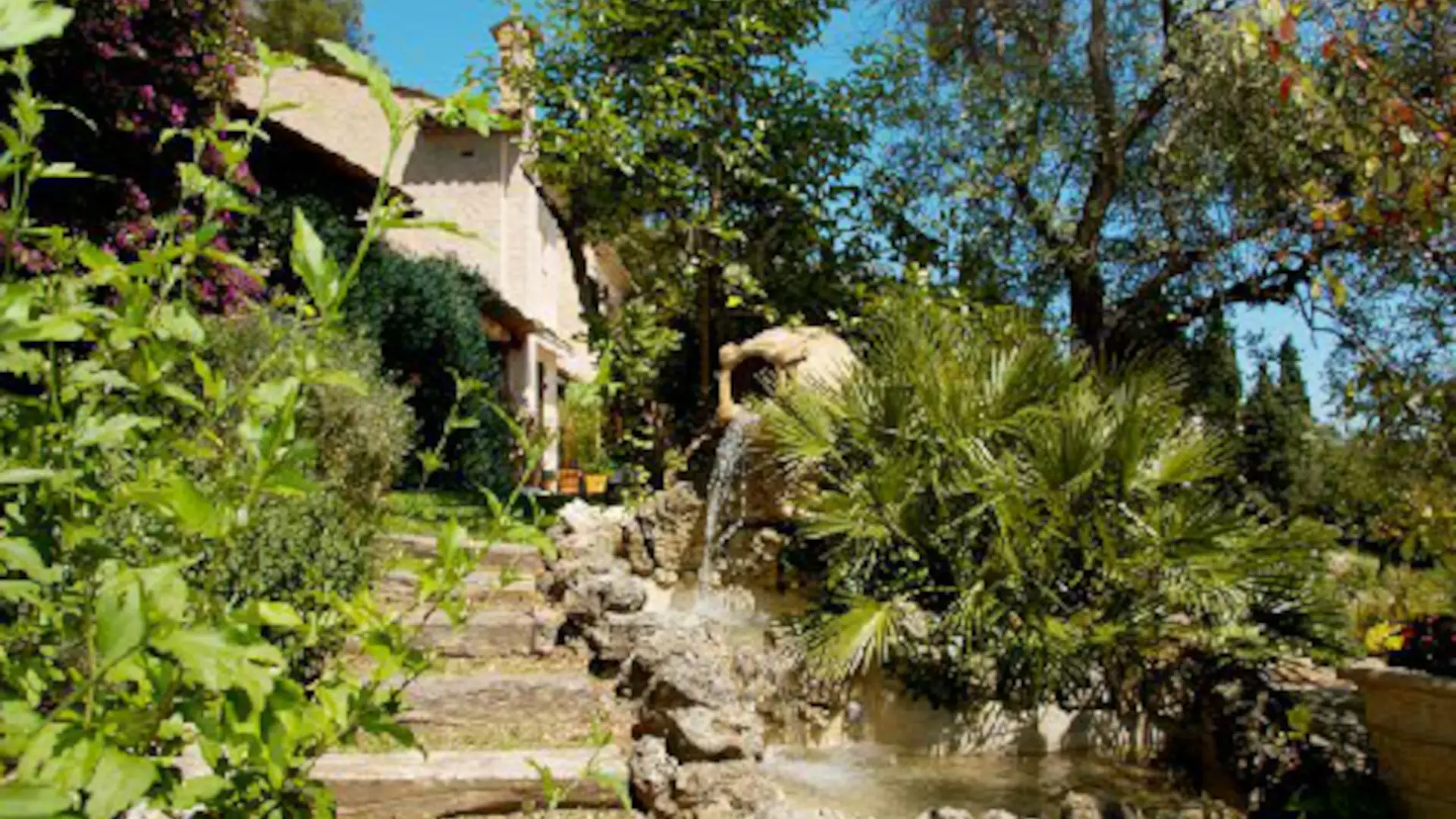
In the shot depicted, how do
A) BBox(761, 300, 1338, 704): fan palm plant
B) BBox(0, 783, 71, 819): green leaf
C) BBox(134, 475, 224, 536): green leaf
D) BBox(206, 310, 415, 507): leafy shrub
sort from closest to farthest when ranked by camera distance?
BBox(0, 783, 71, 819): green leaf < BBox(134, 475, 224, 536): green leaf < BBox(761, 300, 1338, 704): fan palm plant < BBox(206, 310, 415, 507): leafy shrub

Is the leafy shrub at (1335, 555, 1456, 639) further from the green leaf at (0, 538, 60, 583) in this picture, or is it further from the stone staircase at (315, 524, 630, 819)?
the green leaf at (0, 538, 60, 583)

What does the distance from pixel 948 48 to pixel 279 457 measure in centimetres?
1223

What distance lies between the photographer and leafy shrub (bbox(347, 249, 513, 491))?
16422mm

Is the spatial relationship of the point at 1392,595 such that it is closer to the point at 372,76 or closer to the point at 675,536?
the point at 675,536

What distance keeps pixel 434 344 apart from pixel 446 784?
1229 centimetres

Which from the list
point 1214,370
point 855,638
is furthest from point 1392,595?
point 855,638

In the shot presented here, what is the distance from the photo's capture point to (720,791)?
5391 millimetres

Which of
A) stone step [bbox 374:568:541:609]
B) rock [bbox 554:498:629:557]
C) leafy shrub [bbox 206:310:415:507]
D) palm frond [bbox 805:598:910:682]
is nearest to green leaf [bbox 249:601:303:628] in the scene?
palm frond [bbox 805:598:910:682]

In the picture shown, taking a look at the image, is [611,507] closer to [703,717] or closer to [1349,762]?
[703,717]

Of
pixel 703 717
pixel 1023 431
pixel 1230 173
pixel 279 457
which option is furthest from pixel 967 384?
pixel 279 457

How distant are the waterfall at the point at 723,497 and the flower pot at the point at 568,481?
10693mm

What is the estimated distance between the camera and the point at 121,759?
3.33ft

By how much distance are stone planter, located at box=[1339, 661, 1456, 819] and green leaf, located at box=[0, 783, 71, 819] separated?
5594mm

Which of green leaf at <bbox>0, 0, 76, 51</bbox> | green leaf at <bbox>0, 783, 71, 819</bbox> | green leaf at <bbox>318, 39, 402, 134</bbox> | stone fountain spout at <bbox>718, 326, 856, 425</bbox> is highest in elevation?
stone fountain spout at <bbox>718, 326, 856, 425</bbox>
